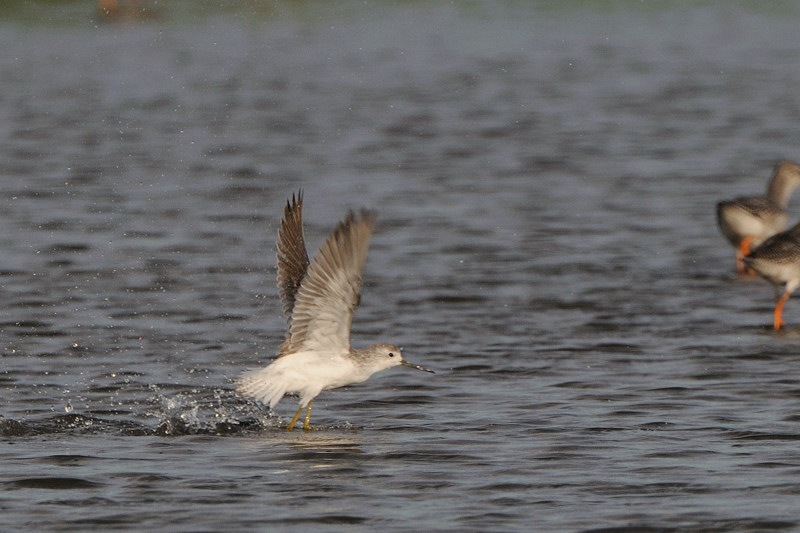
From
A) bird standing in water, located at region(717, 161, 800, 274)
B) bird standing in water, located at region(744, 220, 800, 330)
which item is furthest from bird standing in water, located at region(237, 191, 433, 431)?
bird standing in water, located at region(717, 161, 800, 274)

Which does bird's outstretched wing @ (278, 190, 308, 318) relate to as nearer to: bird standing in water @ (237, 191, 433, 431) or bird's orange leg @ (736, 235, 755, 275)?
bird standing in water @ (237, 191, 433, 431)

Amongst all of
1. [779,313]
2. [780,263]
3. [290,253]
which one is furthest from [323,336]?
[780,263]

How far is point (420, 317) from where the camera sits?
13484 mm

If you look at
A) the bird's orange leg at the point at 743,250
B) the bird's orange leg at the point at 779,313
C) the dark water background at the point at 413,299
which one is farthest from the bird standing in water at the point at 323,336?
the bird's orange leg at the point at 743,250

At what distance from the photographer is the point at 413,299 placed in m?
14.1

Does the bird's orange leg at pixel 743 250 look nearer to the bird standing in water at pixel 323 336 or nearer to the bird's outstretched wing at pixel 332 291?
the bird standing in water at pixel 323 336

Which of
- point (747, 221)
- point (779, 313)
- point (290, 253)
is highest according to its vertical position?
point (290, 253)

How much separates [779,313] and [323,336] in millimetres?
5403

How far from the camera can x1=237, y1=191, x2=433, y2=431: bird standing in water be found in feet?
Result: 29.8

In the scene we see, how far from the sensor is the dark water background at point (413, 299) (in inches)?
328

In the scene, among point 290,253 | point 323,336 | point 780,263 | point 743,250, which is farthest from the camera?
point 743,250

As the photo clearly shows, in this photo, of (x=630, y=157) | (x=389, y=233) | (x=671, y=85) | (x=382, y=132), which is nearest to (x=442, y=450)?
(x=389, y=233)

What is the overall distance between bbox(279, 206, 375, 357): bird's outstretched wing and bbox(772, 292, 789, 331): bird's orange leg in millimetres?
4979

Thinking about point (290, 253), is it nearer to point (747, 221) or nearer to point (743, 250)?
point (743, 250)
